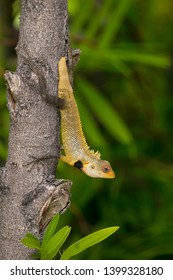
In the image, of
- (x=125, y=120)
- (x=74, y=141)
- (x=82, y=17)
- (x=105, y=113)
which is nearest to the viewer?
(x=74, y=141)

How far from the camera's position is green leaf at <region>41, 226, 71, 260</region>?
92 centimetres

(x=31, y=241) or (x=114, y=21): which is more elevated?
(x=114, y=21)

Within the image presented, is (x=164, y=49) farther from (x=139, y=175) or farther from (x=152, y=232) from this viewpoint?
(x=152, y=232)

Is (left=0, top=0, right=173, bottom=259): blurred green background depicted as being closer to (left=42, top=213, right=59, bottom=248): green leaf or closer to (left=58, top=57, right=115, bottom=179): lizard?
(left=58, top=57, right=115, bottom=179): lizard

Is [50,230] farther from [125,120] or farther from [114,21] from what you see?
[125,120]

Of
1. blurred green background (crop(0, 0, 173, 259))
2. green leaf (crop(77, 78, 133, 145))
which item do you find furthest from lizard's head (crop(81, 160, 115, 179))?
green leaf (crop(77, 78, 133, 145))

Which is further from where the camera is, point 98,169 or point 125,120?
point 125,120

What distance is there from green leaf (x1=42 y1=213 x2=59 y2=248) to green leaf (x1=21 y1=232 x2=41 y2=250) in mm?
13

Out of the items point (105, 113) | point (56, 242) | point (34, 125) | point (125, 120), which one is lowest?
point (125, 120)

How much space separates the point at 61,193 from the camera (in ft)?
3.07

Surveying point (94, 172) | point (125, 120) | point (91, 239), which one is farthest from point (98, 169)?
point (125, 120)

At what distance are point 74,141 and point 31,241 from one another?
268 millimetres

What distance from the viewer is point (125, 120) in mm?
2590

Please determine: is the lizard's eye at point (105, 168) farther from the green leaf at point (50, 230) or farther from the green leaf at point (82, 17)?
the green leaf at point (82, 17)
